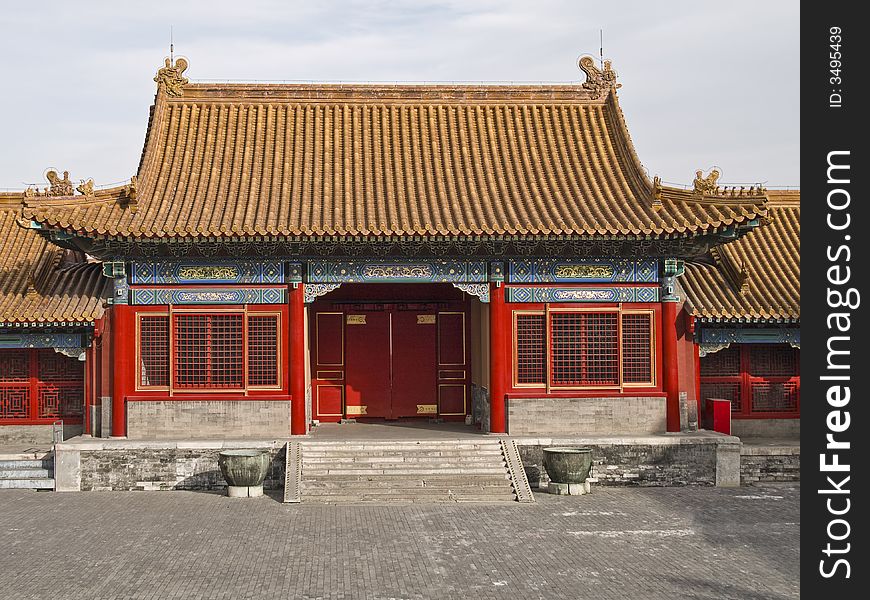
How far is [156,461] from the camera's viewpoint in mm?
17969

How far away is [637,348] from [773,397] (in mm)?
4160

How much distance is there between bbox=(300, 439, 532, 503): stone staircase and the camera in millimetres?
16594

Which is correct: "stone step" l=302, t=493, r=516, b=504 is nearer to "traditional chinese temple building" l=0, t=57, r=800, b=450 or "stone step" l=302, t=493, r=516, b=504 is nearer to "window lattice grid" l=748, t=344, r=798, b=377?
"traditional chinese temple building" l=0, t=57, r=800, b=450

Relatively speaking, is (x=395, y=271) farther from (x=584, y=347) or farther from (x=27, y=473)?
(x=27, y=473)

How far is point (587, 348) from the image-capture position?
766 inches

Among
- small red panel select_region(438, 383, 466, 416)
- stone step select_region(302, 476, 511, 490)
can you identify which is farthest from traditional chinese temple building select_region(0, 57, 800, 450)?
stone step select_region(302, 476, 511, 490)

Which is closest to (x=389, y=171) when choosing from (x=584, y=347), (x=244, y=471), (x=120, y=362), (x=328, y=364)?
(x=328, y=364)

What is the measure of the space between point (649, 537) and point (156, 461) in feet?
30.7

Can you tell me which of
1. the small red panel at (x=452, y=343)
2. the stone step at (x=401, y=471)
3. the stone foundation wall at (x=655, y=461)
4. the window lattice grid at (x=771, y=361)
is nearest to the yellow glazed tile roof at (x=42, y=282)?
the stone step at (x=401, y=471)

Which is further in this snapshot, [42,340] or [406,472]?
[42,340]

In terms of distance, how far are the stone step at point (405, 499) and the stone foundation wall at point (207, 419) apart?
2.95 meters

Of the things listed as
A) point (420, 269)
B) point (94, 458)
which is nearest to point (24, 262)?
point (94, 458)

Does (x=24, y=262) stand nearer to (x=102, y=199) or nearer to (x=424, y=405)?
(x=102, y=199)

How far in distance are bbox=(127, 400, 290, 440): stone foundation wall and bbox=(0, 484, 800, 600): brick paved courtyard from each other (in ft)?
5.87
